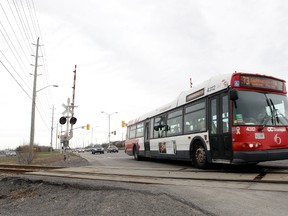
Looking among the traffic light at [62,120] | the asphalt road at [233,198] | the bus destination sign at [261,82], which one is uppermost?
the bus destination sign at [261,82]

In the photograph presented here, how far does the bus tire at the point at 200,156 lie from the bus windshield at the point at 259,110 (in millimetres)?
2110

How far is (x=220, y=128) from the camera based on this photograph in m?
9.51

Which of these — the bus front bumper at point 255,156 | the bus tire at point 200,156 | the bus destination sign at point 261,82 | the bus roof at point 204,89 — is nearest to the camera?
the bus front bumper at point 255,156

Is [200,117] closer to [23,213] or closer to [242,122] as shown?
[242,122]

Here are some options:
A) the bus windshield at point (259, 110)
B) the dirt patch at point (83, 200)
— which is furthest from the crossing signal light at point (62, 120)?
the bus windshield at point (259, 110)

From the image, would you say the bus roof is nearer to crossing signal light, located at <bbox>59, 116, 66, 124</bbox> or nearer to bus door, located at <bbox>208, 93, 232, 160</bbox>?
bus door, located at <bbox>208, 93, 232, 160</bbox>

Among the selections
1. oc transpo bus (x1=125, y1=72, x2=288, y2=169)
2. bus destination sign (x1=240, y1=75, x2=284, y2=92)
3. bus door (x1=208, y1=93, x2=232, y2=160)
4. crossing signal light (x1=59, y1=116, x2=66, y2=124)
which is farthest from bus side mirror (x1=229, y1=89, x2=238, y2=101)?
crossing signal light (x1=59, y1=116, x2=66, y2=124)

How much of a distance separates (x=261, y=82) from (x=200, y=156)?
10.8 ft

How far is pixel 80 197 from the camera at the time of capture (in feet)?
21.6

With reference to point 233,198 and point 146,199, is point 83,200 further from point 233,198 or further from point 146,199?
point 233,198

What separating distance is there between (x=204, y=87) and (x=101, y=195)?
19.9 feet

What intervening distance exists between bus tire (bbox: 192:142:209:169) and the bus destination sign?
2707 mm

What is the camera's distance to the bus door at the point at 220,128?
357 inches

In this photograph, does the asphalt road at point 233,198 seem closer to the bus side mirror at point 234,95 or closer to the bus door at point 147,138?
the bus side mirror at point 234,95
